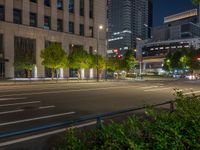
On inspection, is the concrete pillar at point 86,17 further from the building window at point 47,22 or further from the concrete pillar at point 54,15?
the building window at point 47,22

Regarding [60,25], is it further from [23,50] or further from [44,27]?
[23,50]

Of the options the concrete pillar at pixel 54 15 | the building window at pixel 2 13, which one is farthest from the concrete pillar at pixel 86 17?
the building window at pixel 2 13

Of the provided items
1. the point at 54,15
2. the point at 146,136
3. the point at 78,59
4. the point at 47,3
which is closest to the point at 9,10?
the point at 47,3

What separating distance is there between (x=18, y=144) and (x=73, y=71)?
198 ft

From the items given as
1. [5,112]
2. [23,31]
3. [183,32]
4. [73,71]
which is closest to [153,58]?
[183,32]

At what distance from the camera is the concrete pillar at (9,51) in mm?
53816

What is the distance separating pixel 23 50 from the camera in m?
57.5

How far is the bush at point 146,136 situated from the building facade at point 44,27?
50893mm

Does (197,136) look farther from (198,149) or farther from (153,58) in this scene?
(153,58)

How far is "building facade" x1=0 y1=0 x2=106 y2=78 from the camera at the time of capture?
54.2m

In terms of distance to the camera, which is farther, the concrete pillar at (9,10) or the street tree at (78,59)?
the street tree at (78,59)

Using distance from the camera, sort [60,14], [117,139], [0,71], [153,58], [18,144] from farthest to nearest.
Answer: [153,58] < [60,14] < [0,71] < [18,144] < [117,139]

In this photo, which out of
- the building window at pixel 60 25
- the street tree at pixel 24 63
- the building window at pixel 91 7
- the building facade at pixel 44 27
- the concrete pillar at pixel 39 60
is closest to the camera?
the street tree at pixel 24 63

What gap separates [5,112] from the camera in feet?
48.0
